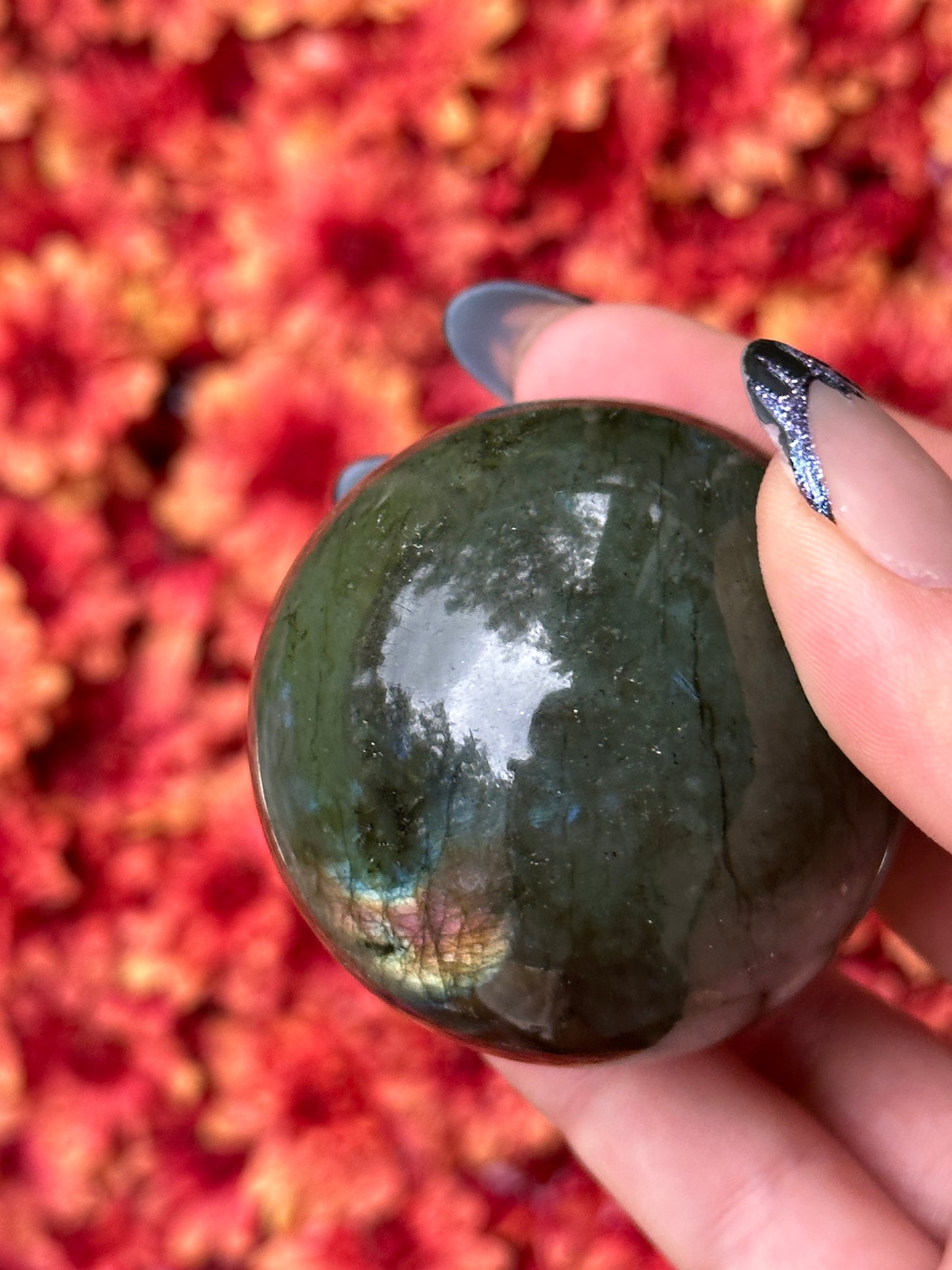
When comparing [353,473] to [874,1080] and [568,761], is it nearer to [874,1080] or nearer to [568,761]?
[568,761]

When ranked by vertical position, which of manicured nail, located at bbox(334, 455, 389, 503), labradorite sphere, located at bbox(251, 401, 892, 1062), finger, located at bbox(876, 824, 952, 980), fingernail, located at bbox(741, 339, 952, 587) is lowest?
finger, located at bbox(876, 824, 952, 980)

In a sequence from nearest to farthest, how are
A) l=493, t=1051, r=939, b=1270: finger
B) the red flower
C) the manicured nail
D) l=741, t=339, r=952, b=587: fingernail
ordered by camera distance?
l=741, t=339, r=952, b=587: fingernail, l=493, t=1051, r=939, b=1270: finger, the manicured nail, the red flower

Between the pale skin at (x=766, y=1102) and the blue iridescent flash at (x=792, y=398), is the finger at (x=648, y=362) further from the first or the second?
the blue iridescent flash at (x=792, y=398)

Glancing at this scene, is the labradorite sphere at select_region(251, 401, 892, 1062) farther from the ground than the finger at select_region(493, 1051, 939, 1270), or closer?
farther from the ground

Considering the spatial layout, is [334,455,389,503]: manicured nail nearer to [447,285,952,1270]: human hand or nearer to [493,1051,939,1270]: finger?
[447,285,952,1270]: human hand

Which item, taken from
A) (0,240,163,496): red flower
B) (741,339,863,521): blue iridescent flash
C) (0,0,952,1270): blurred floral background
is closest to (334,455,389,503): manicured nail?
(0,0,952,1270): blurred floral background

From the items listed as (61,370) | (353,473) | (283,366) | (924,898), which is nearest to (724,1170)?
(924,898)

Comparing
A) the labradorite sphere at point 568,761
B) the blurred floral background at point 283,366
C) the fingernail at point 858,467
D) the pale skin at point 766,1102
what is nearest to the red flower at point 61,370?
the blurred floral background at point 283,366

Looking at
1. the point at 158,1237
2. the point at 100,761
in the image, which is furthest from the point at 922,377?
the point at 158,1237
